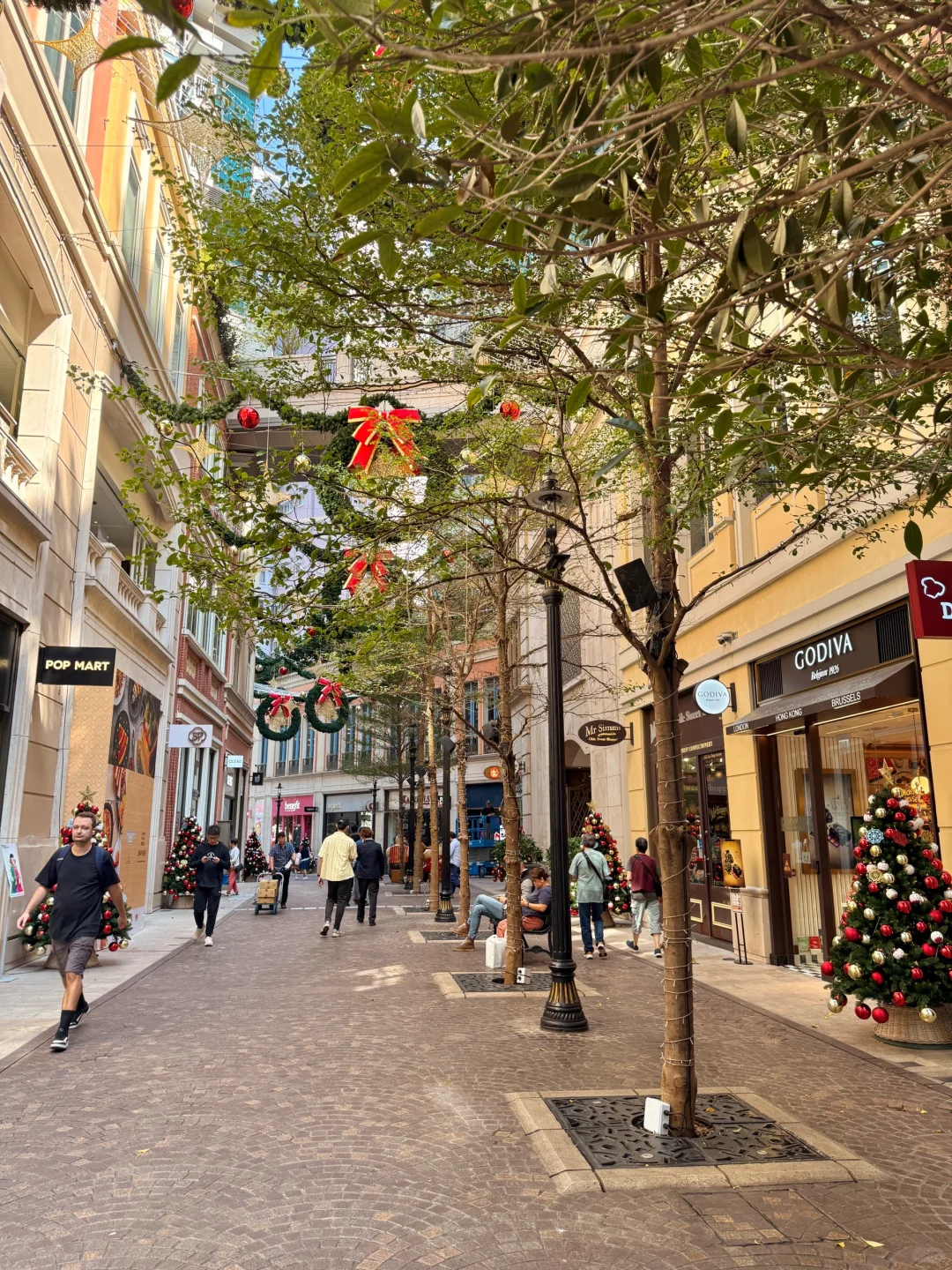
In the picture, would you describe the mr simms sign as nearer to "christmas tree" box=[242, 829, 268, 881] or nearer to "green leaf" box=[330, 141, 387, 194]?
"green leaf" box=[330, 141, 387, 194]

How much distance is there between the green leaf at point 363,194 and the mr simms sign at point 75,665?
1067cm

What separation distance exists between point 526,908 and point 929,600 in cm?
799

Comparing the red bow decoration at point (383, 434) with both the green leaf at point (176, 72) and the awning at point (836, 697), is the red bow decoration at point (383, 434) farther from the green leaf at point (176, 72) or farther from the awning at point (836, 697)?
the green leaf at point (176, 72)

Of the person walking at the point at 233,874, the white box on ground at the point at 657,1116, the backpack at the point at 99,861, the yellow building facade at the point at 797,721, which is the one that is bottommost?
the white box on ground at the point at 657,1116

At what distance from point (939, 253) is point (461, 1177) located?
5435 millimetres

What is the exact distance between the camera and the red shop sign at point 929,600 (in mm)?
7172

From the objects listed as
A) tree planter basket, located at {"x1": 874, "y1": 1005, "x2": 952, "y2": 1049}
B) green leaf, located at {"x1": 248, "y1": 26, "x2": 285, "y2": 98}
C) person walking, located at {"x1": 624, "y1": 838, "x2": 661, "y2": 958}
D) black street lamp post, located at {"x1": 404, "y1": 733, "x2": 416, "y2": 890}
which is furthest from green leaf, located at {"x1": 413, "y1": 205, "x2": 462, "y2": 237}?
black street lamp post, located at {"x1": 404, "y1": 733, "x2": 416, "y2": 890}

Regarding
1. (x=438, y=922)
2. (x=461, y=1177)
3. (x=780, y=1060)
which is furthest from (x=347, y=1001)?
(x=438, y=922)

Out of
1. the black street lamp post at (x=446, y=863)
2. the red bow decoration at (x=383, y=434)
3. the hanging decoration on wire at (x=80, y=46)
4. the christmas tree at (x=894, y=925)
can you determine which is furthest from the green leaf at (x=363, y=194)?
the black street lamp post at (x=446, y=863)

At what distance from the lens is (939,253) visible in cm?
484

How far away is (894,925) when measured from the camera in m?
7.85

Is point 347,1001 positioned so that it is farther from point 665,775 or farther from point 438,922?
point 438,922

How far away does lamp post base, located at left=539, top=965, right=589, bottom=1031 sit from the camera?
8.57 m

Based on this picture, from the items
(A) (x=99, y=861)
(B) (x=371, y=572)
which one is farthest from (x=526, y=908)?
(A) (x=99, y=861)
